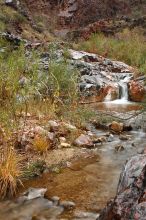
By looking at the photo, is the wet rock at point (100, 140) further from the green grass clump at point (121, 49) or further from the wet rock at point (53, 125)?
the green grass clump at point (121, 49)

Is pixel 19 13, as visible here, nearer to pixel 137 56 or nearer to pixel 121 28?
pixel 121 28

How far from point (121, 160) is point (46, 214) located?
256 centimetres

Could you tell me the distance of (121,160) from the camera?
753 centimetres

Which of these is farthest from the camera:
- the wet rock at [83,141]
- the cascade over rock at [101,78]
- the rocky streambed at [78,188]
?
the cascade over rock at [101,78]

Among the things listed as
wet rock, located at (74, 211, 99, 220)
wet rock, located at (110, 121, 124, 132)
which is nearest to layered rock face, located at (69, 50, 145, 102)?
wet rock, located at (110, 121, 124, 132)

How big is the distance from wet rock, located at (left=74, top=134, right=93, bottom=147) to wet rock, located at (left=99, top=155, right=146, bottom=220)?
13.4 feet

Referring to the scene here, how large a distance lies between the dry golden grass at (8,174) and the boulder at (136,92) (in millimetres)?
9523

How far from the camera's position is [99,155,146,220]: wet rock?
3411mm

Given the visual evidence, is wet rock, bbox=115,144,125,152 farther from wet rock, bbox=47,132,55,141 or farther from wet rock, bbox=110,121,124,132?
wet rock, bbox=110,121,124,132

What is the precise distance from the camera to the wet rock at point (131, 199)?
134 inches

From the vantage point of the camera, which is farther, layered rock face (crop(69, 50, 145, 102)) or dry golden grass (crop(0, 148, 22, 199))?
layered rock face (crop(69, 50, 145, 102))

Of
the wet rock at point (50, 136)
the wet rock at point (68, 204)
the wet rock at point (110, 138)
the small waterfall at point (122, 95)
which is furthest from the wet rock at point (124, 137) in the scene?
the small waterfall at point (122, 95)

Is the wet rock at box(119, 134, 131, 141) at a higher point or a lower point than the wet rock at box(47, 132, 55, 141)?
lower

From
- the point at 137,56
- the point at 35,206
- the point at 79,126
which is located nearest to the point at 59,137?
the point at 79,126
